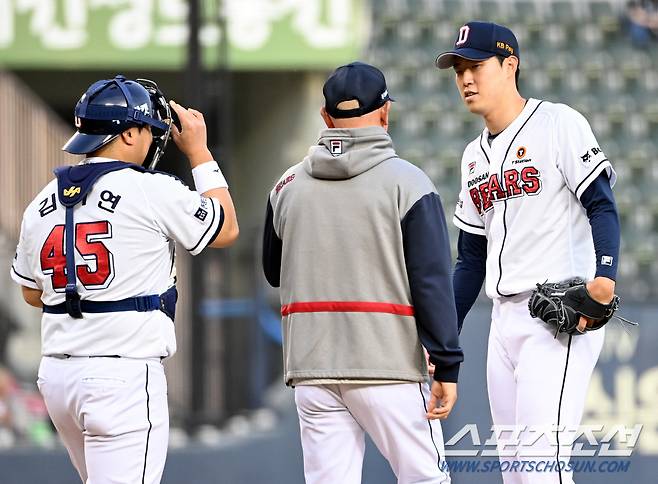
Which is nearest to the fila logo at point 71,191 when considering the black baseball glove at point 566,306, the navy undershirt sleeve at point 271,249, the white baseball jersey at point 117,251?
the white baseball jersey at point 117,251

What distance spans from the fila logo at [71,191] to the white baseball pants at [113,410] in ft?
1.49

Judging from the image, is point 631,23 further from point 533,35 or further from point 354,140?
point 354,140

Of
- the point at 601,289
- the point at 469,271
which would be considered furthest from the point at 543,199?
the point at 469,271

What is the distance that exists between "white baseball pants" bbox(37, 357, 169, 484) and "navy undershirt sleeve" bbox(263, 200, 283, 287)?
54 cm

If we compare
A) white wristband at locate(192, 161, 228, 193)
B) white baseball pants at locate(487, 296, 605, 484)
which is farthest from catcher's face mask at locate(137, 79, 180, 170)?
white baseball pants at locate(487, 296, 605, 484)

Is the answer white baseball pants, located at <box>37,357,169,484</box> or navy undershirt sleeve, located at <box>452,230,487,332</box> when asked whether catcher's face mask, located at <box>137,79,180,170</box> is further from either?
navy undershirt sleeve, located at <box>452,230,487,332</box>

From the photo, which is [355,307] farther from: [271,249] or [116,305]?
[116,305]

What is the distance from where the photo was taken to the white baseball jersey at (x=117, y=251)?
3.17 m

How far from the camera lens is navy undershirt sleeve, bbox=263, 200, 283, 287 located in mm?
3539

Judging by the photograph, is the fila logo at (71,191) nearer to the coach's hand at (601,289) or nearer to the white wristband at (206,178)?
the white wristband at (206,178)

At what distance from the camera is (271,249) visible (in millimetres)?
3559

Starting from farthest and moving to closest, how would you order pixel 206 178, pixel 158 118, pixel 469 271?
pixel 469 271, pixel 206 178, pixel 158 118

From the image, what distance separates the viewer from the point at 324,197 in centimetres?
333

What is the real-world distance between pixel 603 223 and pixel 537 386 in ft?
1.75
